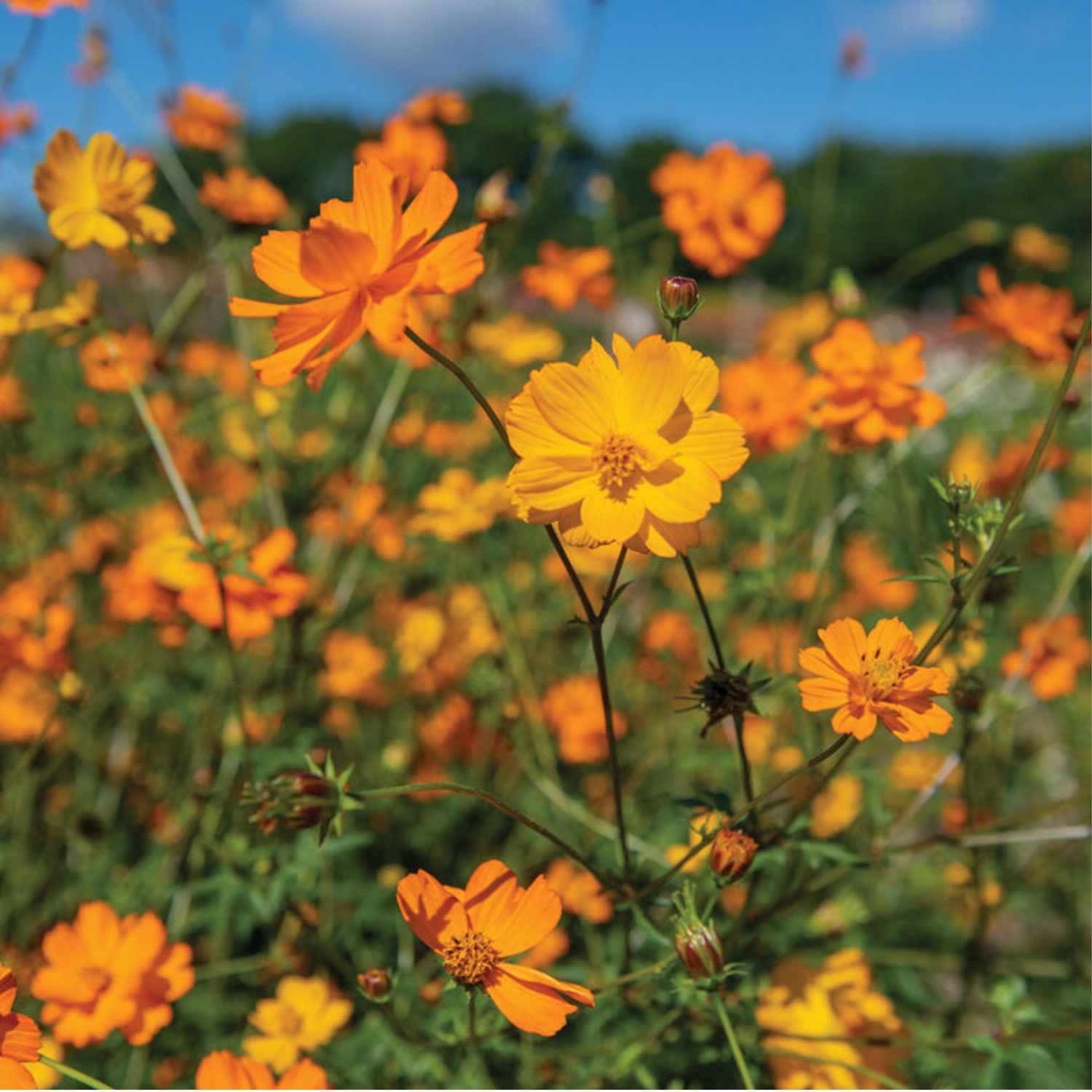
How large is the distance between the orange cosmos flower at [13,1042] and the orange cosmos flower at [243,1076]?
0.13 meters

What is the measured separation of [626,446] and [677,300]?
12 cm

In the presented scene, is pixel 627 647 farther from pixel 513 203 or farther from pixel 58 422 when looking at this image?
pixel 58 422

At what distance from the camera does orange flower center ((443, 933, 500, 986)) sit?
57 cm

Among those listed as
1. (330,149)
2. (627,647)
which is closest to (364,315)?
(627,647)

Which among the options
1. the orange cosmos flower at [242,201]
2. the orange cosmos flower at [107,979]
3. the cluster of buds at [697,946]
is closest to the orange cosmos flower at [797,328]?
the orange cosmos flower at [242,201]

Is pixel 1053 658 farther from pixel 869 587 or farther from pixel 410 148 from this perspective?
pixel 410 148

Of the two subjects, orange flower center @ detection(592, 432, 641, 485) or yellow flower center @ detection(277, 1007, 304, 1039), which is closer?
orange flower center @ detection(592, 432, 641, 485)

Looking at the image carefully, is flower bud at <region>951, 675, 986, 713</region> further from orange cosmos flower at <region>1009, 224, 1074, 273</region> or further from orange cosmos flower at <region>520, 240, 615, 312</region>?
orange cosmos flower at <region>1009, 224, 1074, 273</region>

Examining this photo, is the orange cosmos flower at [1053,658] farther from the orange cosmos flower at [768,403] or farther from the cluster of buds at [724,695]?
the cluster of buds at [724,695]

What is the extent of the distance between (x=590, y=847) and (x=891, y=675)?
68 cm

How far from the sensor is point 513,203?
1.15 metres

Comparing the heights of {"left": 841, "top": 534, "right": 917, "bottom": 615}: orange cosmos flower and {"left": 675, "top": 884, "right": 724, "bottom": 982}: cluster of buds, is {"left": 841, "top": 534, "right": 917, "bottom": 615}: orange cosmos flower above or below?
above

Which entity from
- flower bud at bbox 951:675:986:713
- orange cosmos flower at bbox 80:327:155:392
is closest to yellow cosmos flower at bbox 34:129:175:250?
orange cosmos flower at bbox 80:327:155:392

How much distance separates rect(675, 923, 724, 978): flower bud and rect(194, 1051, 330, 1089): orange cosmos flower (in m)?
0.29
